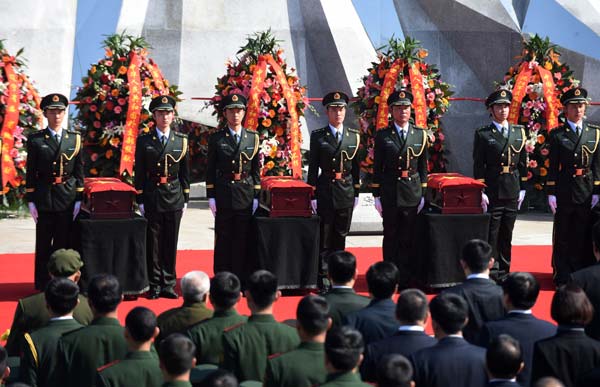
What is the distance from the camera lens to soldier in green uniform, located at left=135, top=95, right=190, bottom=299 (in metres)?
8.33

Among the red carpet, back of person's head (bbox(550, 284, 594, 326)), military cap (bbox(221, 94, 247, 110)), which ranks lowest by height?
the red carpet

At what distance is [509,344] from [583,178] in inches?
197

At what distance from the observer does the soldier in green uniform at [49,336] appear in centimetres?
457

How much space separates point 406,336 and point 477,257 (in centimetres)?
115

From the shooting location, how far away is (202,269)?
9.73 meters

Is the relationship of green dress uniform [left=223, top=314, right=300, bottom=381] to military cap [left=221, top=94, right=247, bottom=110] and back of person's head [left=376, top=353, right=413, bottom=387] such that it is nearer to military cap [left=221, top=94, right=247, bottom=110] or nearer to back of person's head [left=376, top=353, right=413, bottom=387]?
back of person's head [left=376, top=353, right=413, bottom=387]

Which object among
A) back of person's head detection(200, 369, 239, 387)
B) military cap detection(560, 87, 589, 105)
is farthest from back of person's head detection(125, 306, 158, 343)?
military cap detection(560, 87, 589, 105)

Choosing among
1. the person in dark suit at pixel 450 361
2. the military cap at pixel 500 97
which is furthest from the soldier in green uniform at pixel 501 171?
the person in dark suit at pixel 450 361

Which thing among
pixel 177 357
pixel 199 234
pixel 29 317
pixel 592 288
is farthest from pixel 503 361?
pixel 199 234

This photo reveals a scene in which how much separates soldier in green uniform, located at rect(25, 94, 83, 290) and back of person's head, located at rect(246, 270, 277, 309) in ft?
11.7

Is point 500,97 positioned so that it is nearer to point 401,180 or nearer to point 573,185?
point 573,185

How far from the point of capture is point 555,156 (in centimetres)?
863

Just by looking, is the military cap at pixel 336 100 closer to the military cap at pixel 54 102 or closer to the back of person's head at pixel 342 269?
the military cap at pixel 54 102

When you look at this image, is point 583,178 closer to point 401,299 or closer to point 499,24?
point 401,299
